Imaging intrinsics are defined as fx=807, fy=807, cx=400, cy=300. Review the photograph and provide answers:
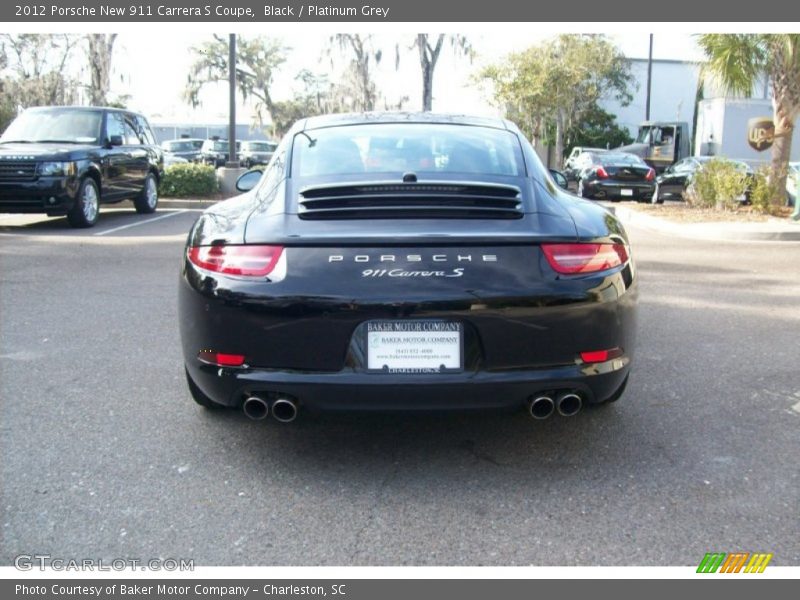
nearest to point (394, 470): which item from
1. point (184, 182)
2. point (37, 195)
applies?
point (37, 195)

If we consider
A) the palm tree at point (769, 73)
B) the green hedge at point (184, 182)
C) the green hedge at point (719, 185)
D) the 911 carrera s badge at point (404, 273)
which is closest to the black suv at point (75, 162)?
Answer: the green hedge at point (184, 182)

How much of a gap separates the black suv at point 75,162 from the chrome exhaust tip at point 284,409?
936 centimetres

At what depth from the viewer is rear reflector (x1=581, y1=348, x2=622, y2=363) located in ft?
11.0

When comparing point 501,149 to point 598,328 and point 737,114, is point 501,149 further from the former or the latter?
point 737,114

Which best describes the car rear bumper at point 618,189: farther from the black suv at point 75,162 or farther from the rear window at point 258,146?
the rear window at point 258,146

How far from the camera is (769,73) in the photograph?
646 inches

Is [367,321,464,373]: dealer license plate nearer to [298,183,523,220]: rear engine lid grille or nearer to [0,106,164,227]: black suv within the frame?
[298,183,523,220]: rear engine lid grille

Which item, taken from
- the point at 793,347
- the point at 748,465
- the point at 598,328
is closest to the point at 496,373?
the point at 598,328

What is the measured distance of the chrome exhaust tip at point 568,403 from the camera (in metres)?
3.34

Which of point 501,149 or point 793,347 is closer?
point 501,149

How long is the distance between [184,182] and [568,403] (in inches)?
591

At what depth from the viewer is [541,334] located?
3.24 metres

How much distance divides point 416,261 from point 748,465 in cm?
180

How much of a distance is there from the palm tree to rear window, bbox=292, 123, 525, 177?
1365 cm
